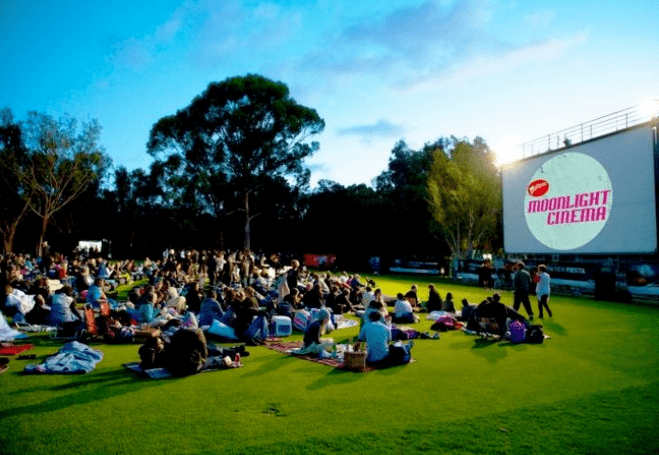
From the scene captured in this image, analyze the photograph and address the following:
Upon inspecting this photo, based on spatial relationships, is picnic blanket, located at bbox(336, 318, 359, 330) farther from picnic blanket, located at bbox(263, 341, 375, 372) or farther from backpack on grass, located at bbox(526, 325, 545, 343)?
backpack on grass, located at bbox(526, 325, 545, 343)

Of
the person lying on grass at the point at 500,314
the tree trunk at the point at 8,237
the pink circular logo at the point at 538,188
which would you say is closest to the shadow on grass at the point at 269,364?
the person lying on grass at the point at 500,314

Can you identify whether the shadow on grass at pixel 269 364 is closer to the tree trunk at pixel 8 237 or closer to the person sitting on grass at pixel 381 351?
the person sitting on grass at pixel 381 351

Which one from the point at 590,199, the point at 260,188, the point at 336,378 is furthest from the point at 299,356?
the point at 260,188

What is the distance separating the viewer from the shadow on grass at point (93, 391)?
6.11 m

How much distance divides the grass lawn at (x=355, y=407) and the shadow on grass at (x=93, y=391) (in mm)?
26

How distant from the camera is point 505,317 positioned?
11.2 metres

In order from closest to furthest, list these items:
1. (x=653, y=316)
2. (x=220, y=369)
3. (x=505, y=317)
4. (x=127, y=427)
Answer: (x=127, y=427) → (x=220, y=369) → (x=505, y=317) → (x=653, y=316)

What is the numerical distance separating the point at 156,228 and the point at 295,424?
54.6m

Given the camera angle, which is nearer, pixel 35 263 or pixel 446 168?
pixel 35 263

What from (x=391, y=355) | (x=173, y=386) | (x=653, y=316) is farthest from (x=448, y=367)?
(x=653, y=316)

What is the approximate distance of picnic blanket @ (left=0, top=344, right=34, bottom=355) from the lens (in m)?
9.47

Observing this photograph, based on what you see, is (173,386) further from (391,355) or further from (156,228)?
(156,228)

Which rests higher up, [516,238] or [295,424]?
[516,238]

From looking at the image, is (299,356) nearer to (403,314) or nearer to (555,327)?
(403,314)
